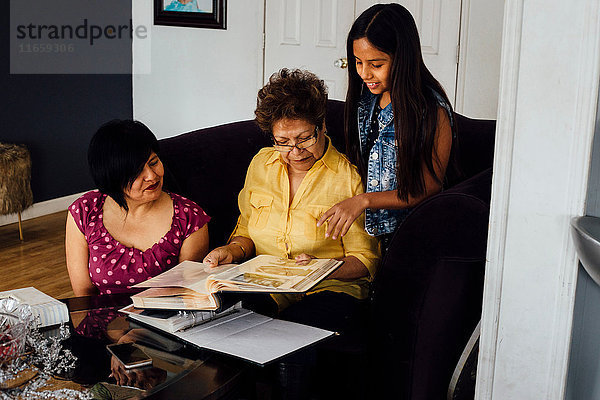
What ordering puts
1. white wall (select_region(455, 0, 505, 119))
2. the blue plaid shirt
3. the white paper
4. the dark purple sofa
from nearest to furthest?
the white paper
the dark purple sofa
the blue plaid shirt
white wall (select_region(455, 0, 505, 119))

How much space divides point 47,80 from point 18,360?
12.7 feet

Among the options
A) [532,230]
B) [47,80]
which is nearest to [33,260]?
[47,80]

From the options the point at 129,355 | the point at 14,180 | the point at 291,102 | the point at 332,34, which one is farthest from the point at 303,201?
the point at 14,180

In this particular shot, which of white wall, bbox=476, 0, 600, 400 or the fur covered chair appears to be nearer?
white wall, bbox=476, 0, 600, 400

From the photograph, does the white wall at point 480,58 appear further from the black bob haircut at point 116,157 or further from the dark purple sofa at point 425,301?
the black bob haircut at point 116,157

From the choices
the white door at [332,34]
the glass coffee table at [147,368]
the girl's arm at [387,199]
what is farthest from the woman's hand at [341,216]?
the white door at [332,34]

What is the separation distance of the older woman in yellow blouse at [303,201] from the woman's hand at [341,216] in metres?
0.13

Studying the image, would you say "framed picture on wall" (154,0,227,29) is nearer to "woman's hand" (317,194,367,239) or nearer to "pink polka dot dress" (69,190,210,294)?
"pink polka dot dress" (69,190,210,294)

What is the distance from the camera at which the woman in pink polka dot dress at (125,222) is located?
6.58ft

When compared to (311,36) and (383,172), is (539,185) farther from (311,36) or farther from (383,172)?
(311,36)

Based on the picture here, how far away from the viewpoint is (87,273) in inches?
82.5

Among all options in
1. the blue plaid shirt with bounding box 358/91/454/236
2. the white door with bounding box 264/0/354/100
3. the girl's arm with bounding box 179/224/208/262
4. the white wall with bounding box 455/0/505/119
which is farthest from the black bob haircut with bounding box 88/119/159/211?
the white door with bounding box 264/0/354/100

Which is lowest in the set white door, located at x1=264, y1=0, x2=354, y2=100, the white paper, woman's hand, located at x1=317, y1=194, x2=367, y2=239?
the white paper

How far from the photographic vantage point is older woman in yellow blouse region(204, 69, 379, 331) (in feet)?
6.68
